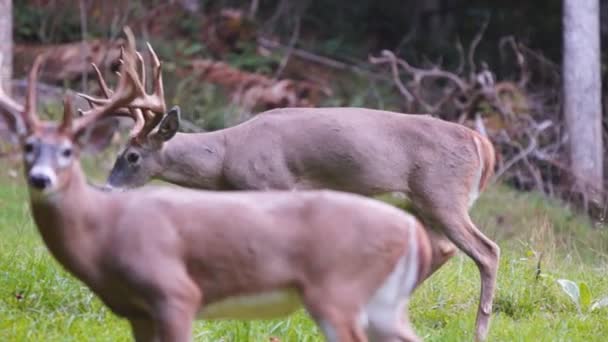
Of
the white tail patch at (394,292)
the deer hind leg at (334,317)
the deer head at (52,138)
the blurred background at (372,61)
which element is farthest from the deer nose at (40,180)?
the blurred background at (372,61)

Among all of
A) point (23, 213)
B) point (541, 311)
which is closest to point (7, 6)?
point (23, 213)

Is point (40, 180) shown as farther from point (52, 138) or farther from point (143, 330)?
point (143, 330)

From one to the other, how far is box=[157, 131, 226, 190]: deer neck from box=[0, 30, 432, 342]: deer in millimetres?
2988

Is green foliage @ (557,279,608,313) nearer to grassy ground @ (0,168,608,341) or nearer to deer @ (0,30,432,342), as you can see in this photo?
grassy ground @ (0,168,608,341)

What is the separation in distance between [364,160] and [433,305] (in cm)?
106

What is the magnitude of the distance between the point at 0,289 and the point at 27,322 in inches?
20.8

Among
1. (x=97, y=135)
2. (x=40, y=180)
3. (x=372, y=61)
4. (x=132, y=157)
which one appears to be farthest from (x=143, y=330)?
(x=372, y=61)

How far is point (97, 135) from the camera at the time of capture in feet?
15.3

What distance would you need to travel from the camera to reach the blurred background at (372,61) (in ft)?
44.1

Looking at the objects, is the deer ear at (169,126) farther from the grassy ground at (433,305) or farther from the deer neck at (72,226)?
the deer neck at (72,226)

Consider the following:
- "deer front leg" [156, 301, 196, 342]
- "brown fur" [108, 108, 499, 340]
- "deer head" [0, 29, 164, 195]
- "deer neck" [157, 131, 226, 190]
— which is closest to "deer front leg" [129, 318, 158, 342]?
"deer front leg" [156, 301, 196, 342]

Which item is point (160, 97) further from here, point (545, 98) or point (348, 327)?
point (545, 98)

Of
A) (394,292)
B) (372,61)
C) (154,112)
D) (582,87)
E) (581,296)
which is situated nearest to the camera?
(394,292)

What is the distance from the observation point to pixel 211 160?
738 cm
